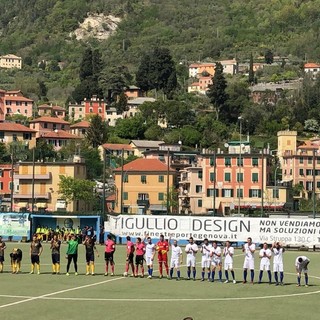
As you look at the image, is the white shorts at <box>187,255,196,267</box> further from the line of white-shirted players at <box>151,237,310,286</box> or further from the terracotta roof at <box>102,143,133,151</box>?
the terracotta roof at <box>102,143,133,151</box>

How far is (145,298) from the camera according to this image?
3578cm

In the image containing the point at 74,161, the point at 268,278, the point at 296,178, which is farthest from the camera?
the point at 296,178

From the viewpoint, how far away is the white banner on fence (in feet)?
198

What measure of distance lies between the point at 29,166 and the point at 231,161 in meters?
25.5

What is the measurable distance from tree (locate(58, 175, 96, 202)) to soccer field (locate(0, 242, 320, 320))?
77712 millimetres

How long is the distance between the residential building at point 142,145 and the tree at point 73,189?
4118 centimetres

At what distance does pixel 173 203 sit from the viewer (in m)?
128

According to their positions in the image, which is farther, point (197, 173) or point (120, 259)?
point (197, 173)

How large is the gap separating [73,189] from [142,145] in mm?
50010

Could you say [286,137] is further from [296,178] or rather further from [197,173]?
[197,173]

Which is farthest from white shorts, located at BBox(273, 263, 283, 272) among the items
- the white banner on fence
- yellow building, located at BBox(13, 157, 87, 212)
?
yellow building, located at BBox(13, 157, 87, 212)

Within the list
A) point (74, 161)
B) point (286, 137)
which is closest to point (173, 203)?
point (74, 161)

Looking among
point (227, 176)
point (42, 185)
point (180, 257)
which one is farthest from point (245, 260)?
point (42, 185)

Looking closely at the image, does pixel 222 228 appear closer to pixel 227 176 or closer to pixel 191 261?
pixel 191 261
